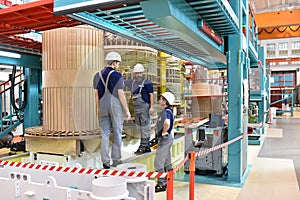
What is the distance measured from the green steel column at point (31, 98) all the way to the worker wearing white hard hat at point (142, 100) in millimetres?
2926

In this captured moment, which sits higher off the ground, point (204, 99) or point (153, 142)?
point (204, 99)

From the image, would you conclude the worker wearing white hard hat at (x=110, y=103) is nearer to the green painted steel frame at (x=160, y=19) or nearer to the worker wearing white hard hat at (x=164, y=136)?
the green painted steel frame at (x=160, y=19)

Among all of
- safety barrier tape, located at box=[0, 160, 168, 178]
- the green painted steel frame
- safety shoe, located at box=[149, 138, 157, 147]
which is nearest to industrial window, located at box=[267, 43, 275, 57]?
the green painted steel frame

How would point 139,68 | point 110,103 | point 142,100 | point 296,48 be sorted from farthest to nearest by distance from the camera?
point 296,48 → point 142,100 → point 139,68 → point 110,103

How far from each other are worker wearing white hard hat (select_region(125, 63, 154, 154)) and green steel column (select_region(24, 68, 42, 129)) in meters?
2.93

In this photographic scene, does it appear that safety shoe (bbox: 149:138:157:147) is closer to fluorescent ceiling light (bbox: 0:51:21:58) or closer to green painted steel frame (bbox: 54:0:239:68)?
green painted steel frame (bbox: 54:0:239:68)

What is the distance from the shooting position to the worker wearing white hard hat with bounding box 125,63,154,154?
4.45 metres

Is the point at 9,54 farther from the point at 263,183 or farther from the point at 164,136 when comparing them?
the point at 263,183

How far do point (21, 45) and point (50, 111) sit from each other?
2.12m

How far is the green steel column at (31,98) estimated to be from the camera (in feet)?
20.9

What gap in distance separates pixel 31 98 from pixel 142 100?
10.4 ft

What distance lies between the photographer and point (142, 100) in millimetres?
4535

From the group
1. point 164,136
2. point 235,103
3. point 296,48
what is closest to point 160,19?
point 164,136

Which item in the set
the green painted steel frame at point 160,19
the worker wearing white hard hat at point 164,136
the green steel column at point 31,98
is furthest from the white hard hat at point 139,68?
the green steel column at point 31,98
